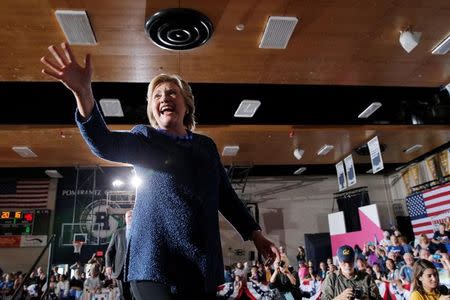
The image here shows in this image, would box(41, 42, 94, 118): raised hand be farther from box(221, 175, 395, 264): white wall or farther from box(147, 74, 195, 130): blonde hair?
box(221, 175, 395, 264): white wall

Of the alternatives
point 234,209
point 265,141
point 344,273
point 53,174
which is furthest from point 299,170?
point 234,209

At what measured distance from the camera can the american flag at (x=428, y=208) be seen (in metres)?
11.5

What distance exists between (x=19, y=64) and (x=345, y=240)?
12.0 metres

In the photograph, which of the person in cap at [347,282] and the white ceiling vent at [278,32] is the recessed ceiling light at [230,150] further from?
the person in cap at [347,282]

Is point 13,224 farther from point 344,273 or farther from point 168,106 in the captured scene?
point 168,106

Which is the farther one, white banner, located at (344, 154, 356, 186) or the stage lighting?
white banner, located at (344, 154, 356, 186)

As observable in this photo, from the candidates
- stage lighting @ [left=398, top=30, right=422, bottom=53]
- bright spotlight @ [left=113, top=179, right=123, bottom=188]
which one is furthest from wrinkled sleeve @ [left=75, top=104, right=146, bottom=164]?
bright spotlight @ [left=113, top=179, right=123, bottom=188]

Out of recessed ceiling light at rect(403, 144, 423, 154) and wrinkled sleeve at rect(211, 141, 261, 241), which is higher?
recessed ceiling light at rect(403, 144, 423, 154)

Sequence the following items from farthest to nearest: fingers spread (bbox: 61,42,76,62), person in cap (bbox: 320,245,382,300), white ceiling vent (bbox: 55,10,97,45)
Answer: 1. white ceiling vent (bbox: 55,10,97,45)
2. person in cap (bbox: 320,245,382,300)
3. fingers spread (bbox: 61,42,76,62)

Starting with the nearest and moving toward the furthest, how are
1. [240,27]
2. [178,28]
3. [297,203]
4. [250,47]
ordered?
[178,28]
[240,27]
[250,47]
[297,203]

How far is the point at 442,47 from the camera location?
6.76 metres

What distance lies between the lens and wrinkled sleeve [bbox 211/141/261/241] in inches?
50.1

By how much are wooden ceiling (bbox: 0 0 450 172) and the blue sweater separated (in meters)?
4.78

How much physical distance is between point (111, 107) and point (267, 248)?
7674mm
